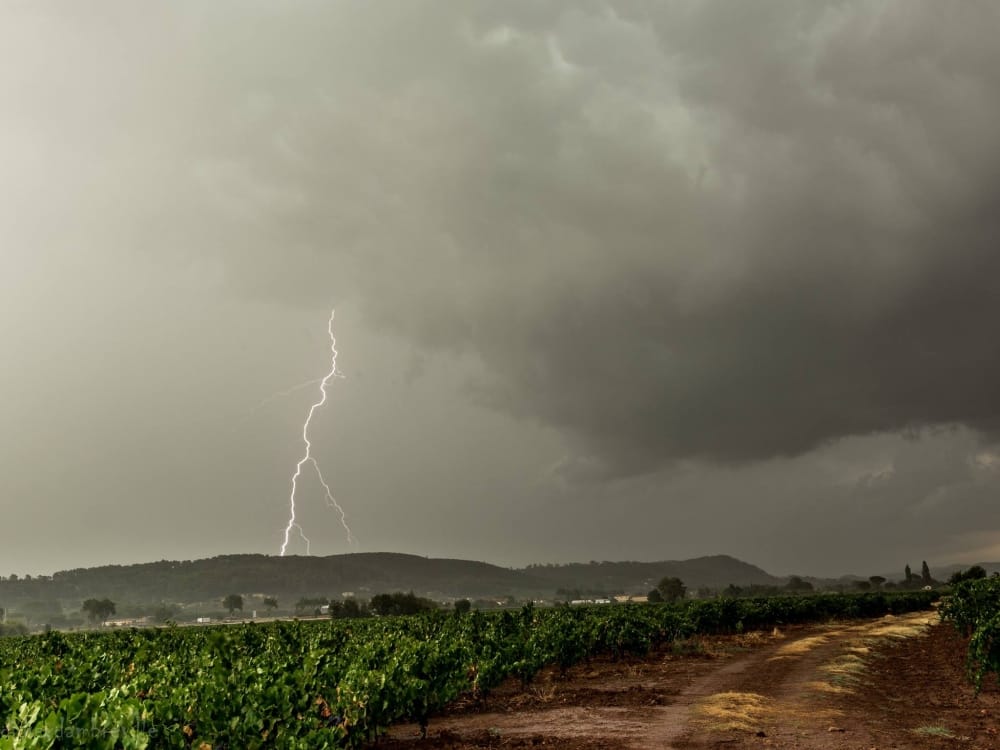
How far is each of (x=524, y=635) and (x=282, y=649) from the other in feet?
39.5

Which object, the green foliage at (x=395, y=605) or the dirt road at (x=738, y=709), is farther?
the green foliage at (x=395, y=605)

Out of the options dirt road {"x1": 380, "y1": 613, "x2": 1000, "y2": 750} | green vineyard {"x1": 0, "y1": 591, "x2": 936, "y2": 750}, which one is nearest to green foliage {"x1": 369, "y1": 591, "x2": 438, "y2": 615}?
green vineyard {"x1": 0, "y1": 591, "x2": 936, "y2": 750}

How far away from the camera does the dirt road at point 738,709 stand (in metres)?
15.9

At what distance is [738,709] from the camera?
19.1 meters

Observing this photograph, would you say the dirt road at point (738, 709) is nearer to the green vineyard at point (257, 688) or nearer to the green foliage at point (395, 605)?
the green vineyard at point (257, 688)

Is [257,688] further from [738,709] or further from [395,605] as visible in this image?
[395,605]

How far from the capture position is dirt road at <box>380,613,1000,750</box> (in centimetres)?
1590

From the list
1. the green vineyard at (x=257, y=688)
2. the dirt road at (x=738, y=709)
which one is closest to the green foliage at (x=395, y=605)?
the green vineyard at (x=257, y=688)

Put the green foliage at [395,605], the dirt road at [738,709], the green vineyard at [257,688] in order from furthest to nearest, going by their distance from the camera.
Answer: the green foliage at [395,605] → the dirt road at [738,709] → the green vineyard at [257,688]

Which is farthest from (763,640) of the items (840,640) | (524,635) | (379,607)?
(379,607)

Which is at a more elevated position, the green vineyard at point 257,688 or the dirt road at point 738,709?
the green vineyard at point 257,688

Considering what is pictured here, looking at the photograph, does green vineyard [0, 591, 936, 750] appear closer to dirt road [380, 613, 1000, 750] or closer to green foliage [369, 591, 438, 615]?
dirt road [380, 613, 1000, 750]

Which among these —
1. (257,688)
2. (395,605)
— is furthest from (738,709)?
(395,605)

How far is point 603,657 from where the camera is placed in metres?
38.5
